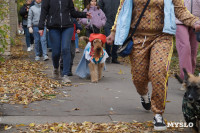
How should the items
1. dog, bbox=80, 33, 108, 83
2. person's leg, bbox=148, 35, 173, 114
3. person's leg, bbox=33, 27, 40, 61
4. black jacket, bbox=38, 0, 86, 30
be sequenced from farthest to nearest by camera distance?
person's leg, bbox=33, 27, 40, 61 < dog, bbox=80, 33, 108, 83 < black jacket, bbox=38, 0, 86, 30 < person's leg, bbox=148, 35, 173, 114

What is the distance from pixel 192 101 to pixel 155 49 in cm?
117

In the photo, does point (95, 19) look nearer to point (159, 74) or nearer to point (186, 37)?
point (186, 37)

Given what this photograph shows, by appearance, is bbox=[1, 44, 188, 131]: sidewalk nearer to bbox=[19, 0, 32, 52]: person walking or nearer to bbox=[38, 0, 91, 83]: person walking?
bbox=[38, 0, 91, 83]: person walking

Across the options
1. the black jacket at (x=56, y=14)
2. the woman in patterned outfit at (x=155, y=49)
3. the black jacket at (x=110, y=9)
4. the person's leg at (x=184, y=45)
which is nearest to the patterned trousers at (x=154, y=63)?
the woman in patterned outfit at (x=155, y=49)

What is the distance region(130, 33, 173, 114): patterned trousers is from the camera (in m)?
5.42

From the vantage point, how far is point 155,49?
554 centimetres

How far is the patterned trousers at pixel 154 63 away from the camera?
5422 mm

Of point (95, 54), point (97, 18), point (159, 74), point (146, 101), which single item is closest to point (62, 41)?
point (95, 54)

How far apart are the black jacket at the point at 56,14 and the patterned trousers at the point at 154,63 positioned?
3.59 metres

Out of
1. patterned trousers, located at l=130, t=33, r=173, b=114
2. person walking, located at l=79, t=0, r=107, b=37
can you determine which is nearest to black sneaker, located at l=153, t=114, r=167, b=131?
patterned trousers, located at l=130, t=33, r=173, b=114

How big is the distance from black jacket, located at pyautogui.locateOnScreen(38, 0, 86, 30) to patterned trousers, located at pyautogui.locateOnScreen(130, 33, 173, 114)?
3592 millimetres

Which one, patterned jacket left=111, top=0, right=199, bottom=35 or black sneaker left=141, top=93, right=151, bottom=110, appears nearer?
patterned jacket left=111, top=0, right=199, bottom=35

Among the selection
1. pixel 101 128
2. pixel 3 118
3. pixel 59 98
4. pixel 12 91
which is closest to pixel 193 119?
pixel 101 128

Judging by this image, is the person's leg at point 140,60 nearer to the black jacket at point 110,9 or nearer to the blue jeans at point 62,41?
the blue jeans at point 62,41
